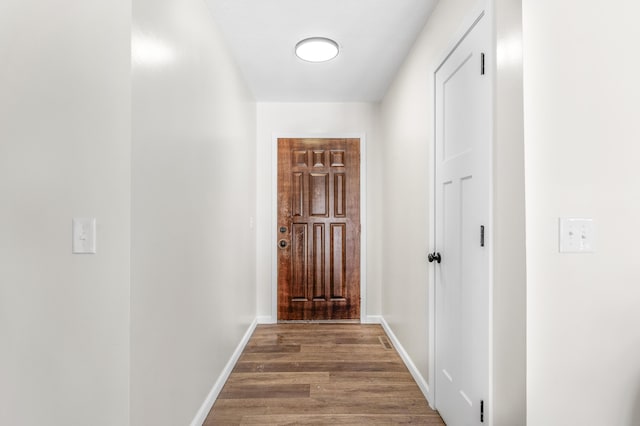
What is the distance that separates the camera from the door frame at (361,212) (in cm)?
375

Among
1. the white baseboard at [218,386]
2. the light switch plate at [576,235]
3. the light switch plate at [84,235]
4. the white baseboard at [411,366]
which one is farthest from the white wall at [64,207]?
the white baseboard at [411,366]

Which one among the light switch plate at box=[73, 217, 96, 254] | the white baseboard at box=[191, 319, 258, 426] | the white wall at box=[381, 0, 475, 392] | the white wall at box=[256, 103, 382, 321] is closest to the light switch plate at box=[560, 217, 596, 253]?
the white wall at box=[381, 0, 475, 392]

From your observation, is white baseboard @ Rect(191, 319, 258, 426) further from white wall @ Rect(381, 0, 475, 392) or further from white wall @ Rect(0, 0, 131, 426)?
white wall @ Rect(381, 0, 475, 392)

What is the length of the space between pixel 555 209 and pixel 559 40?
1.87 feet

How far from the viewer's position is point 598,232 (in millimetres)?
1191

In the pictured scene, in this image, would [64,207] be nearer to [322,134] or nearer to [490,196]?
[490,196]

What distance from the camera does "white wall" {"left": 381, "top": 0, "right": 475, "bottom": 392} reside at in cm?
210

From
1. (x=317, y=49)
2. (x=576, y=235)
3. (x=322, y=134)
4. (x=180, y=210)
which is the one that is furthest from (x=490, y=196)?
(x=322, y=134)

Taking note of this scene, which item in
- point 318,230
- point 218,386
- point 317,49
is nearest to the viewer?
point 218,386

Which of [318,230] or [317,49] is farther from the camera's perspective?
[318,230]

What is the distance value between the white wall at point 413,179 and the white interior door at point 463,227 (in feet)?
0.47

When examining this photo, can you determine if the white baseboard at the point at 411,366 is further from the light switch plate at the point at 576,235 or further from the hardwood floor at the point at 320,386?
the light switch plate at the point at 576,235

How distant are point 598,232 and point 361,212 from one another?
104 inches

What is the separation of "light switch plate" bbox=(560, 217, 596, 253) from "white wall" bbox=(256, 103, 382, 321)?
2.61 m
